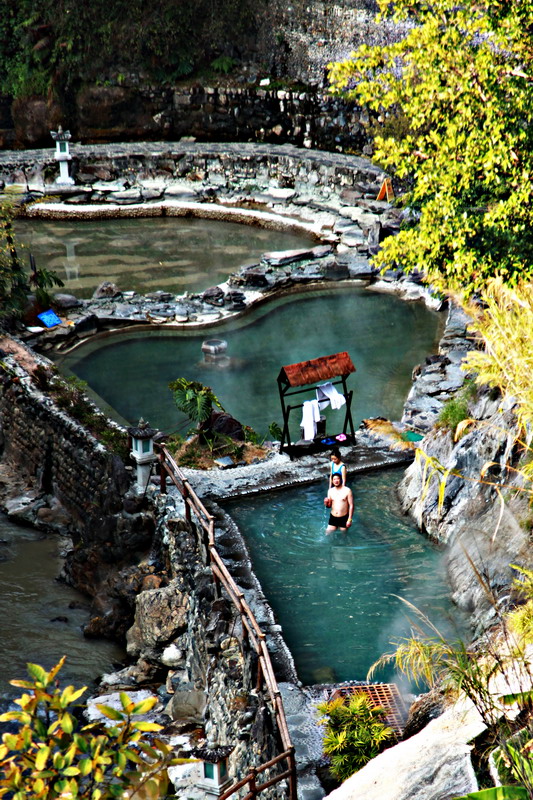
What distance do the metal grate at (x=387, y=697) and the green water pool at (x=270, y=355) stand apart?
8247 millimetres

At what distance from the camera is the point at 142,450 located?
16.7 meters

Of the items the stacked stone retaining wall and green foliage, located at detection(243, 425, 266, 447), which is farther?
green foliage, located at detection(243, 425, 266, 447)

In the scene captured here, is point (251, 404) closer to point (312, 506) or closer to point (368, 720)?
point (312, 506)

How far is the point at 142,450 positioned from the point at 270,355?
731 centimetres

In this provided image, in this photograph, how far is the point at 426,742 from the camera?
8.58 meters

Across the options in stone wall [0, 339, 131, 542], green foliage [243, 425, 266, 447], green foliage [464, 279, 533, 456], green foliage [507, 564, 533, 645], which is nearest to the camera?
green foliage [507, 564, 533, 645]

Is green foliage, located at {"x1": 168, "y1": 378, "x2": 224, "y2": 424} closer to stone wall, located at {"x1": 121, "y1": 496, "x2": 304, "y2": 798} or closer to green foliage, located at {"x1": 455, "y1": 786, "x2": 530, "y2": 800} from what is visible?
stone wall, located at {"x1": 121, "y1": 496, "x2": 304, "y2": 798}

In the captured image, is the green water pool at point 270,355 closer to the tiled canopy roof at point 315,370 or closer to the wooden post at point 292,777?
the tiled canopy roof at point 315,370

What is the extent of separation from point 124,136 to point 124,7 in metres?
5.72

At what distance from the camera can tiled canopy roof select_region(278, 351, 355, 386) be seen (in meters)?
16.8

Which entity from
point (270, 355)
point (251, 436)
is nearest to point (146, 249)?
point (270, 355)

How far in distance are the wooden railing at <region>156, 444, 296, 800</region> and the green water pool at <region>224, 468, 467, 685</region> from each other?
33.7 inches

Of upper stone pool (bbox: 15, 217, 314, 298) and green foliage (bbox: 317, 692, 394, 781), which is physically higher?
upper stone pool (bbox: 15, 217, 314, 298)

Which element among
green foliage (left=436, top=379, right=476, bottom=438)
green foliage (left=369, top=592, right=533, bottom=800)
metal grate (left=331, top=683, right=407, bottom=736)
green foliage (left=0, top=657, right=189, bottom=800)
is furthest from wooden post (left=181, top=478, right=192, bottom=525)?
green foliage (left=0, top=657, right=189, bottom=800)
